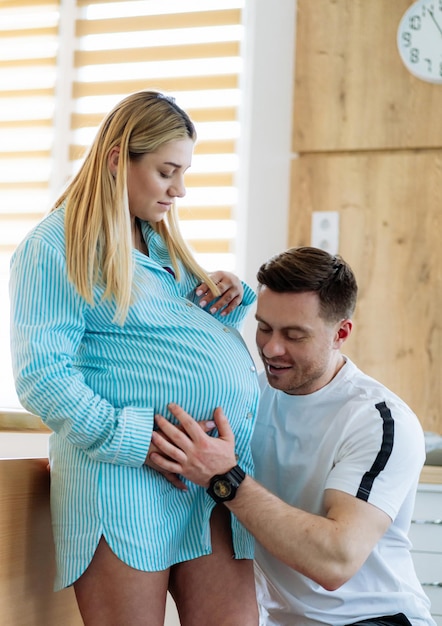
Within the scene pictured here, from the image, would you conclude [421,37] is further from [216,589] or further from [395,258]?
[216,589]

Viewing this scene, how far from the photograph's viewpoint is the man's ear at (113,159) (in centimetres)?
148

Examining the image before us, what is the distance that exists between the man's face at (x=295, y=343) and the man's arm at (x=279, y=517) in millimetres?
249

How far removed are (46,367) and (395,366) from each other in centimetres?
198

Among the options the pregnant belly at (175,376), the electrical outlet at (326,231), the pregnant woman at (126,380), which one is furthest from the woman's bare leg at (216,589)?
the electrical outlet at (326,231)

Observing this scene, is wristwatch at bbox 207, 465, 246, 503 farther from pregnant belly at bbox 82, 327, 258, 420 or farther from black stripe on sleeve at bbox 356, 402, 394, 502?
black stripe on sleeve at bbox 356, 402, 394, 502

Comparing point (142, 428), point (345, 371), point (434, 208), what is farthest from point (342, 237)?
point (142, 428)

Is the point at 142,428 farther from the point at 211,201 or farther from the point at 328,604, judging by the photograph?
the point at 211,201

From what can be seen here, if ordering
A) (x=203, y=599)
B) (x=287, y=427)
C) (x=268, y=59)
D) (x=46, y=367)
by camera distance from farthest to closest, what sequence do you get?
(x=268, y=59), (x=287, y=427), (x=203, y=599), (x=46, y=367)

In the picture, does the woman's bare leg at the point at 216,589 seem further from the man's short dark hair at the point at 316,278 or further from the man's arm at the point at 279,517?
the man's short dark hair at the point at 316,278

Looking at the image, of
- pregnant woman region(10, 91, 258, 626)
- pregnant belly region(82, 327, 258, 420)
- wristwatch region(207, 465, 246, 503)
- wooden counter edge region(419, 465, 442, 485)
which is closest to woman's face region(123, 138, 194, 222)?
pregnant woman region(10, 91, 258, 626)

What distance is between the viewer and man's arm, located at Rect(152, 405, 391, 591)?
136cm

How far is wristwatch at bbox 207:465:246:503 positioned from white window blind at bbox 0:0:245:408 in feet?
6.76

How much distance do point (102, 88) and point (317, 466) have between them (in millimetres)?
2532

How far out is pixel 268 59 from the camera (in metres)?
3.30
